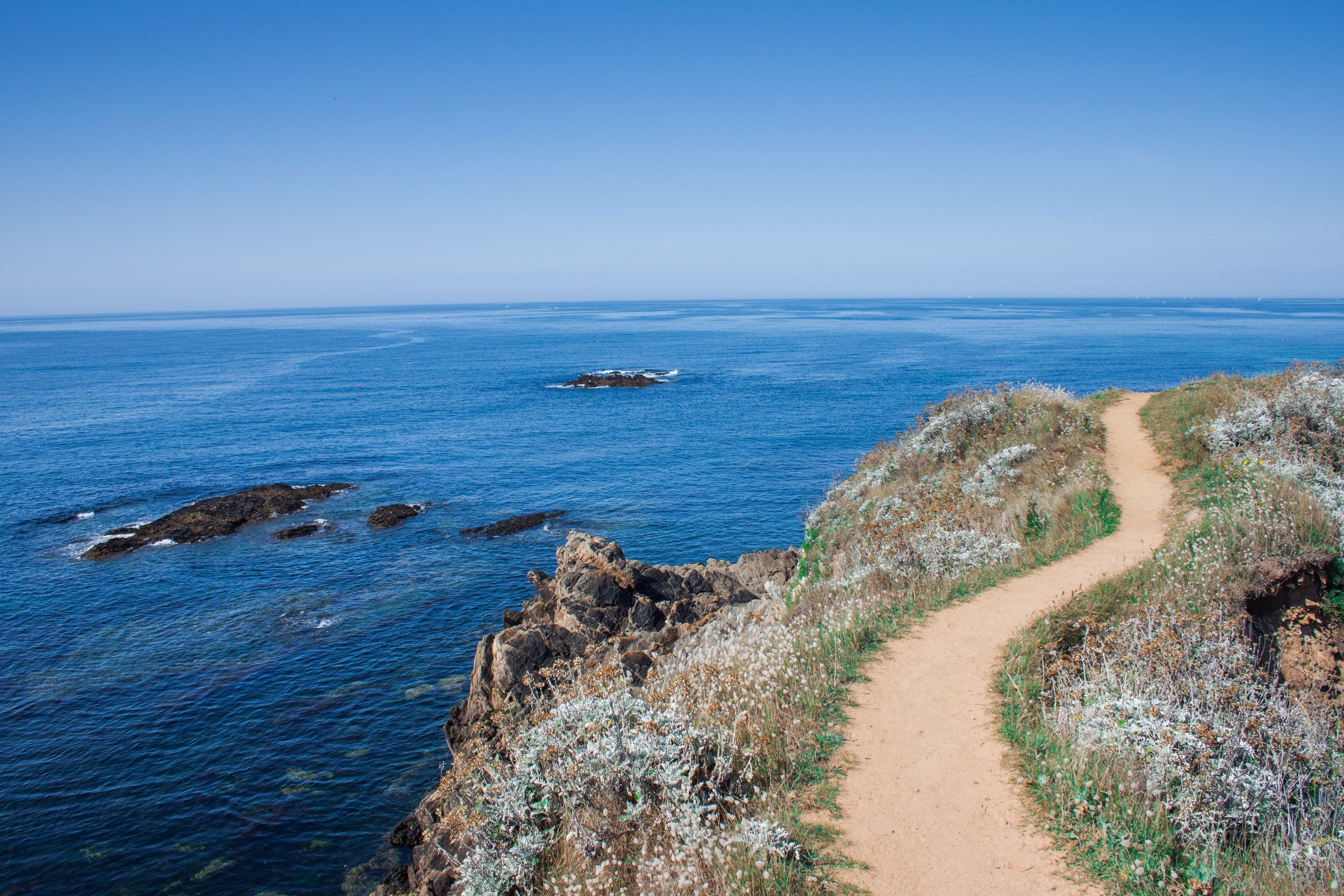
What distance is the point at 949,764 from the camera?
8375 millimetres

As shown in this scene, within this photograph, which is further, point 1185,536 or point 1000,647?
point 1185,536

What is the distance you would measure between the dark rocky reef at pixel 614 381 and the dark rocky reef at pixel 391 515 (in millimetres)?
43041

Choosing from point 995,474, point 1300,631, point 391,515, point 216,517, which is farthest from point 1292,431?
point 216,517

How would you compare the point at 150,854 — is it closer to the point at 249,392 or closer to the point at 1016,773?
the point at 1016,773

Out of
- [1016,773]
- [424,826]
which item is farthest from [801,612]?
[424,826]

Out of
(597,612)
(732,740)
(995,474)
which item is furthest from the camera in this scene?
(597,612)

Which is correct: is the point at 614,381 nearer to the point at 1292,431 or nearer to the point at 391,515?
the point at 391,515

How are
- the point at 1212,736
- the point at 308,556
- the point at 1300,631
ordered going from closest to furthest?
the point at 1212,736 < the point at 1300,631 < the point at 308,556

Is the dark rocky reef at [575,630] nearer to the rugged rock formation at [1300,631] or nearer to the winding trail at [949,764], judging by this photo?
the winding trail at [949,764]

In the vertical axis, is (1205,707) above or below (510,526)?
above

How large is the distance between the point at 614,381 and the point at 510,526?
155 ft

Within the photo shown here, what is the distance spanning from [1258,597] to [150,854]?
71.8 feet

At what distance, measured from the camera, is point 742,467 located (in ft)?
145

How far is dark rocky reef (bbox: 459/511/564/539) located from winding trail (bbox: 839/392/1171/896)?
82.6 feet
